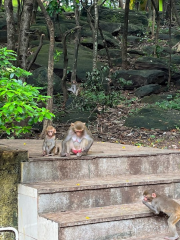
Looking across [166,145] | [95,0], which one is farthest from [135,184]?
[95,0]

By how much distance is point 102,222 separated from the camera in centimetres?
483

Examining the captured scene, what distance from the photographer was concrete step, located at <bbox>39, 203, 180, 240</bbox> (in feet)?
15.3

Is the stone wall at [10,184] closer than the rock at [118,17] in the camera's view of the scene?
Yes

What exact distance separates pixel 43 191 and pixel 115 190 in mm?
1066

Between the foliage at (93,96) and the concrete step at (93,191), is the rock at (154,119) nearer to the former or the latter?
the foliage at (93,96)

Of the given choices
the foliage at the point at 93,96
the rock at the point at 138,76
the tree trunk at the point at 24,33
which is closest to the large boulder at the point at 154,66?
the rock at the point at 138,76

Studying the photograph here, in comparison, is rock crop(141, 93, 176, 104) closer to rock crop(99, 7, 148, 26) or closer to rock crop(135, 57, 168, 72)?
rock crop(135, 57, 168, 72)

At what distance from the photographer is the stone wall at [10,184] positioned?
5441mm

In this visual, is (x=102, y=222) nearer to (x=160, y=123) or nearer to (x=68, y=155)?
(x=68, y=155)

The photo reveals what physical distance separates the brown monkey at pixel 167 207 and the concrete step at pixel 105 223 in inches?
4.8

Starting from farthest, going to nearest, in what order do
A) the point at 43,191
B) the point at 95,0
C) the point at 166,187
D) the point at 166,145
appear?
the point at 95,0
the point at 166,145
the point at 166,187
the point at 43,191

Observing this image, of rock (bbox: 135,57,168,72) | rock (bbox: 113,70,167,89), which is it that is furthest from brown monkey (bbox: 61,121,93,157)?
rock (bbox: 135,57,168,72)

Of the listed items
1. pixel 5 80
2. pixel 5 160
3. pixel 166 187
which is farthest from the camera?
pixel 166 187

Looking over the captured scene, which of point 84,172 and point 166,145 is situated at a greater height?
point 84,172
